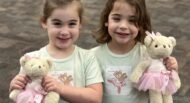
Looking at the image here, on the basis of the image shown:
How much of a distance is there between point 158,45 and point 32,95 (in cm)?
64

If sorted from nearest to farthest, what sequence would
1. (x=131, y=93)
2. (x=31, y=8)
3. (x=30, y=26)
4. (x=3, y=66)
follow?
(x=131, y=93), (x=3, y=66), (x=30, y=26), (x=31, y=8)

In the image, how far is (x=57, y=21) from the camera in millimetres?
2066

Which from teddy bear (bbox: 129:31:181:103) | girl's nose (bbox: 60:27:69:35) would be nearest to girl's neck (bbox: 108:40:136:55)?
teddy bear (bbox: 129:31:181:103)

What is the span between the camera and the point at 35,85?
6.45 ft

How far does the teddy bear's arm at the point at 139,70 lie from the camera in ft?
7.13

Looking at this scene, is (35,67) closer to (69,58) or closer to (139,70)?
(69,58)

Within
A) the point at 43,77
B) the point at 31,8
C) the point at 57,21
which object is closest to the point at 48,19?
the point at 57,21

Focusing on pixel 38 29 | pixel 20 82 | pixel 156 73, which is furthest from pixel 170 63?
pixel 38 29

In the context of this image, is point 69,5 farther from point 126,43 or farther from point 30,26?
point 30,26

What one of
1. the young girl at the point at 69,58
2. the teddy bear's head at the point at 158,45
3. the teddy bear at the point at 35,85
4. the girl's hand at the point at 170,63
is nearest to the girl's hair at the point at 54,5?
the young girl at the point at 69,58

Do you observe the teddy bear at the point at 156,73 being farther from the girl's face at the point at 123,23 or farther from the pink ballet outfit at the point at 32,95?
the pink ballet outfit at the point at 32,95

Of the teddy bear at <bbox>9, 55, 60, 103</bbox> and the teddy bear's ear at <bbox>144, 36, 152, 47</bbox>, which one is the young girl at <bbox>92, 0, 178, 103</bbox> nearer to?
the teddy bear's ear at <bbox>144, 36, 152, 47</bbox>

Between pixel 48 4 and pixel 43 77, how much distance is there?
14.2 inches

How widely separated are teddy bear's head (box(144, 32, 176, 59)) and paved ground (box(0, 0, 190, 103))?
5.73 feet
